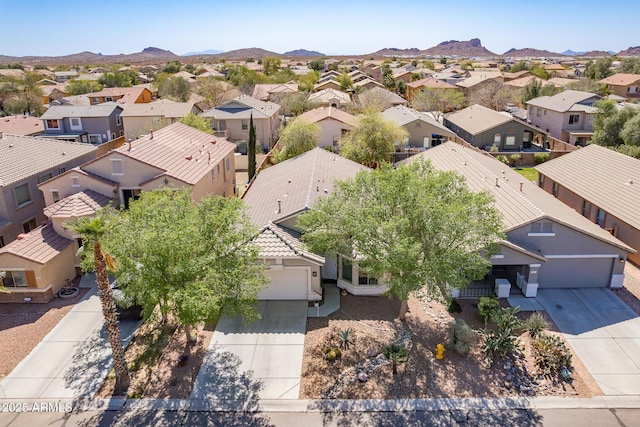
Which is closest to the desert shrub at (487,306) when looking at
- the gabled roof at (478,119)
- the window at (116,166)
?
the window at (116,166)

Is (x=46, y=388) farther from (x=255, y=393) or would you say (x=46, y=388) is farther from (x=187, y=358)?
(x=255, y=393)

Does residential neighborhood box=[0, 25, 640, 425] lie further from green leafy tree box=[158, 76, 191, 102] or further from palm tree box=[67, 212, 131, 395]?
green leafy tree box=[158, 76, 191, 102]

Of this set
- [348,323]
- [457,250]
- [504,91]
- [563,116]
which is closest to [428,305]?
[348,323]

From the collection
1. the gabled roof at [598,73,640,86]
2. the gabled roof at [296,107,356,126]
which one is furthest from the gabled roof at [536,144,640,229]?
the gabled roof at [598,73,640,86]

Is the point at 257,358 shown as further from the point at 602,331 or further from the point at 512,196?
the point at 512,196

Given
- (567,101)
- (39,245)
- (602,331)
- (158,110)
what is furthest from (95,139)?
(567,101)

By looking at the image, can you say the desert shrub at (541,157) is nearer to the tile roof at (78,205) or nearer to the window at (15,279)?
the tile roof at (78,205)

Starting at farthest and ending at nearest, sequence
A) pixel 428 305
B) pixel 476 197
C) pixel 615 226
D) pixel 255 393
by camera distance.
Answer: pixel 615 226 < pixel 428 305 < pixel 476 197 < pixel 255 393
